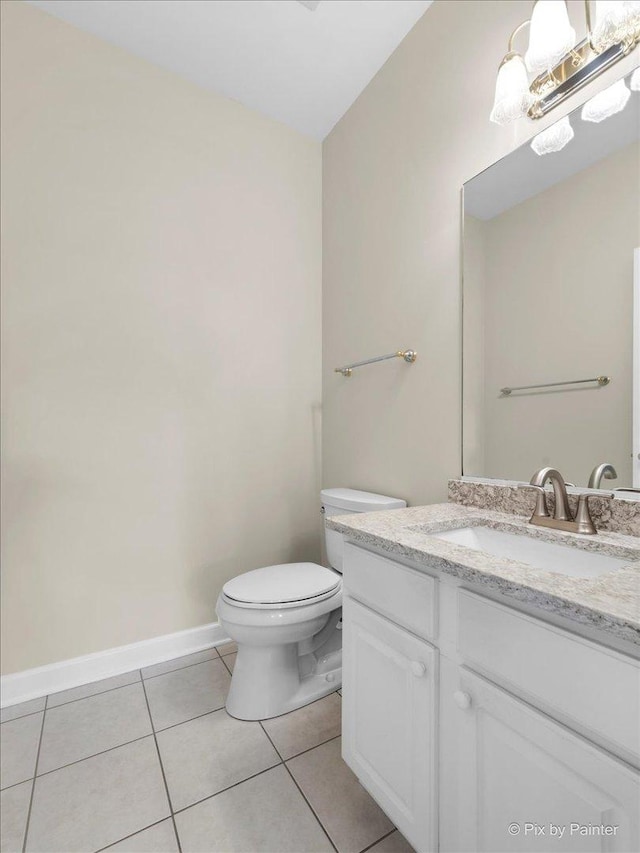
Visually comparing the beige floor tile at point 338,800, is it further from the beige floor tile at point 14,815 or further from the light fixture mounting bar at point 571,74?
the light fixture mounting bar at point 571,74

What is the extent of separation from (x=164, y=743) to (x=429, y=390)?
1.52 meters

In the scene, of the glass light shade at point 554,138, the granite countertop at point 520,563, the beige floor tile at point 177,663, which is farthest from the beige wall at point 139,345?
the glass light shade at point 554,138

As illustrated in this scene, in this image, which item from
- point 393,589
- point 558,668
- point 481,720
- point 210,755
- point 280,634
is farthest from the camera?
point 280,634

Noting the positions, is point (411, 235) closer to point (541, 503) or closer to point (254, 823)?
point (541, 503)

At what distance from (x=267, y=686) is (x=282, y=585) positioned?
36 cm

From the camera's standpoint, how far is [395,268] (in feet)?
5.70

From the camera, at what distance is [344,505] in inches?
68.4

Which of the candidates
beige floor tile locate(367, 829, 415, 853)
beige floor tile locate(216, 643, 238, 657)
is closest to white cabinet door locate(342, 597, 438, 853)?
beige floor tile locate(367, 829, 415, 853)

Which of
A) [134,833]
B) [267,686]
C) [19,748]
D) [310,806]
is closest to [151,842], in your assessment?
[134,833]

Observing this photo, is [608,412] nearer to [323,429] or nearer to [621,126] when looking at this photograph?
[621,126]

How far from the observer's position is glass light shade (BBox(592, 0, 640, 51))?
93cm

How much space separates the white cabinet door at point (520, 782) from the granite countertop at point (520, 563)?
119 mm

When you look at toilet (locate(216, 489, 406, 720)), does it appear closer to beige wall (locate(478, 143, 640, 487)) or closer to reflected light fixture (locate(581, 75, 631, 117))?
beige wall (locate(478, 143, 640, 487))

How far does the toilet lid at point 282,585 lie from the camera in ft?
4.62
